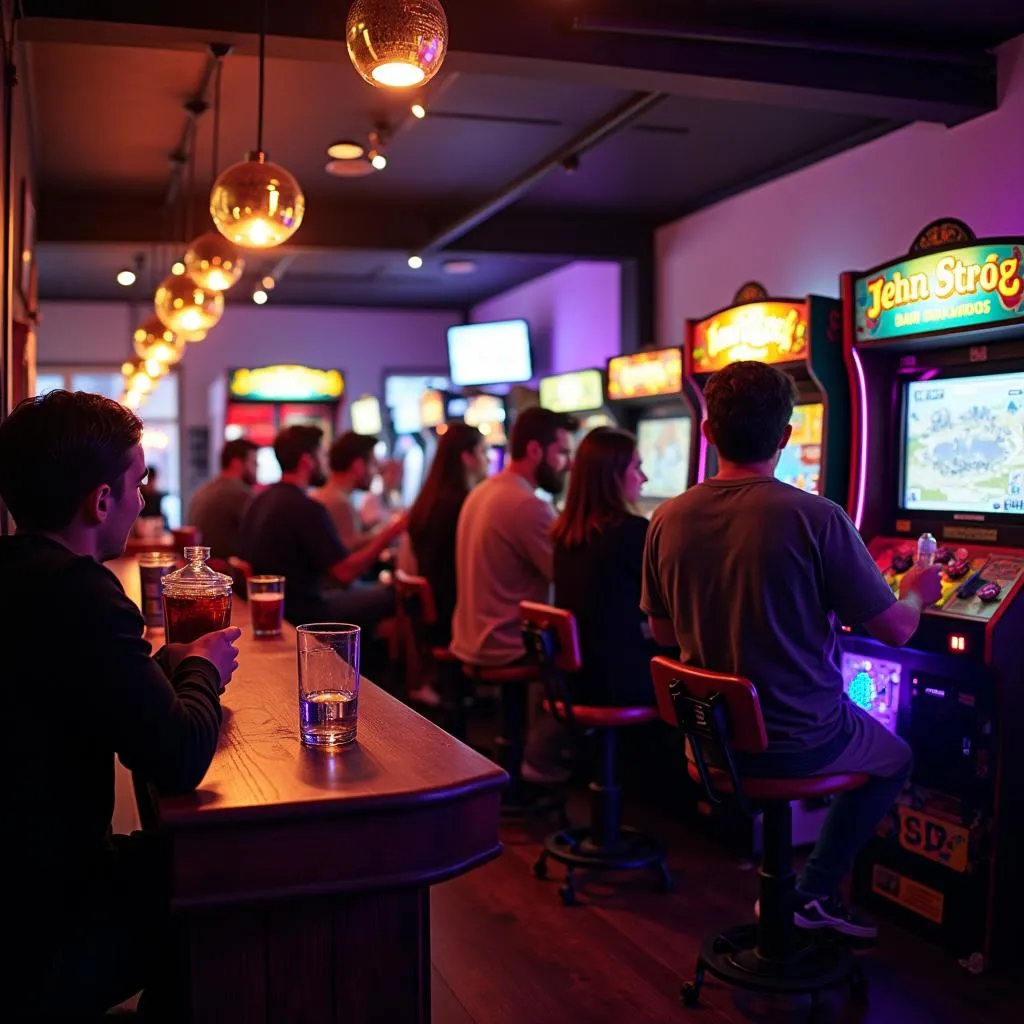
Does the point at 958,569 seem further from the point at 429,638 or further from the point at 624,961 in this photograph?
the point at 429,638

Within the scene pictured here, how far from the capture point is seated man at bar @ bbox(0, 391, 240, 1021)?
4.86ft

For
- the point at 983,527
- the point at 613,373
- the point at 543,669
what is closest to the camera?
the point at 983,527

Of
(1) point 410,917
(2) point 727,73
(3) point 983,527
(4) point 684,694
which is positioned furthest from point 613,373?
(1) point 410,917

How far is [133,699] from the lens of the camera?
1.46 metres

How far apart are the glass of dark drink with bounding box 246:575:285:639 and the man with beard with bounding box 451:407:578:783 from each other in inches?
56.8

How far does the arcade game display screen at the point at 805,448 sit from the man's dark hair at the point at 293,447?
83.1 inches

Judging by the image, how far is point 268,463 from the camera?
37.2 feet

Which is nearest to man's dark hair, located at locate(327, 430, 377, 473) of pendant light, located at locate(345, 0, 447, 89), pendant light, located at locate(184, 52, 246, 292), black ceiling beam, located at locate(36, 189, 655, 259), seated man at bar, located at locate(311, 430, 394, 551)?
seated man at bar, located at locate(311, 430, 394, 551)

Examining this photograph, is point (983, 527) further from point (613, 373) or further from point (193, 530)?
point (193, 530)

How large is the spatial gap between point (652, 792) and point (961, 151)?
9.56 feet

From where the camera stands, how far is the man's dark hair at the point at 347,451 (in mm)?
5734

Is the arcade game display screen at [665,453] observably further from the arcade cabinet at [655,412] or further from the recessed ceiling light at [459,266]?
the recessed ceiling light at [459,266]

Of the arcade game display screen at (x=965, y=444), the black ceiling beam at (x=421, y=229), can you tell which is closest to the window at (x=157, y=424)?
the black ceiling beam at (x=421, y=229)

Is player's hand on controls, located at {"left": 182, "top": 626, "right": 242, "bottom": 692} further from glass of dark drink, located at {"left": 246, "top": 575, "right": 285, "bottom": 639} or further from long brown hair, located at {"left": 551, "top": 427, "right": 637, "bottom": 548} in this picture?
long brown hair, located at {"left": 551, "top": 427, "right": 637, "bottom": 548}
